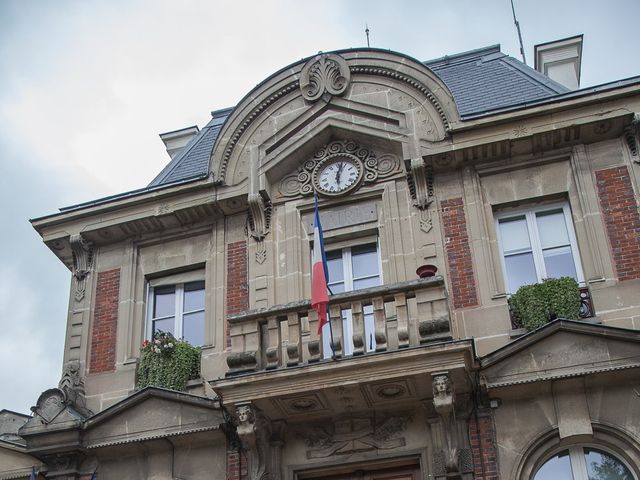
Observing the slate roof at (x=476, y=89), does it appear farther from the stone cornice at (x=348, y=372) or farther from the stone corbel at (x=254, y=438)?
the stone corbel at (x=254, y=438)

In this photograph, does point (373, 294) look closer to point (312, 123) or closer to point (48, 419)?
point (312, 123)

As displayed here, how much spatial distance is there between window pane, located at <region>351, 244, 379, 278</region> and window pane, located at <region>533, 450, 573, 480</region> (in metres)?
3.56

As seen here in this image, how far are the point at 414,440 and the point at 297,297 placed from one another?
107 inches

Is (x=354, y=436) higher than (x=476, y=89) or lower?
lower

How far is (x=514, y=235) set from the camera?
12523 mm

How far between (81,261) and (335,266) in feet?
13.8

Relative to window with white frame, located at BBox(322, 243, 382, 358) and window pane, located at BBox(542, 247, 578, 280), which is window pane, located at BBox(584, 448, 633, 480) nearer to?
window pane, located at BBox(542, 247, 578, 280)

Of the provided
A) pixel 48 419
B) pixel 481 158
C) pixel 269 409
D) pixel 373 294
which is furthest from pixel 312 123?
pixel 48 419

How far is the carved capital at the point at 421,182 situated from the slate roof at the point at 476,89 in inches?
37.5

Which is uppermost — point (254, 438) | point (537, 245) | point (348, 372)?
point (537, 245)

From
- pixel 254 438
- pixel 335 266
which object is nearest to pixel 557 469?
pixel 254 438

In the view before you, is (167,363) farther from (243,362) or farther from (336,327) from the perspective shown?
(336,327)

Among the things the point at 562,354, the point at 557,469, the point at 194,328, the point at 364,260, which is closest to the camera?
the point at 557,469

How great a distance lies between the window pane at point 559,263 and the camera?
39.3ft
